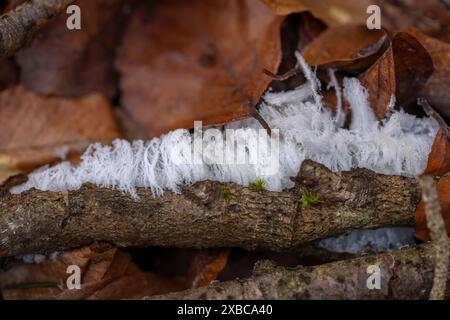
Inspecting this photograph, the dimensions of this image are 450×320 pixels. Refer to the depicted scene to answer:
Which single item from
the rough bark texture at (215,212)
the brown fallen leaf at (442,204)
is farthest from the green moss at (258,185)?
the brown fallen leaf at (442,204)

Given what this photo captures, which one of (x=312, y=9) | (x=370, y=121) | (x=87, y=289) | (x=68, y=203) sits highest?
(x=312, y=9)

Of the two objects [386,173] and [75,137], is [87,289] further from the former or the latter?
[386,173]

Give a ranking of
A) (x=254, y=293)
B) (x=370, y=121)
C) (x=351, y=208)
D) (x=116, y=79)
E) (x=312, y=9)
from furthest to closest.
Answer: (x=116, y=79) < (x=312, y=9) < (x=370, y=121) < (x=351, y=208) < (x=254, y=293)

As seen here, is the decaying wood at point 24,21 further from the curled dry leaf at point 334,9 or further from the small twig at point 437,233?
the small twig at point 437,233

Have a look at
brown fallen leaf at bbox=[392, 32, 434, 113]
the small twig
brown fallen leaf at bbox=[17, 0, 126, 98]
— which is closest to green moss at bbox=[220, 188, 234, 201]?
the small twig

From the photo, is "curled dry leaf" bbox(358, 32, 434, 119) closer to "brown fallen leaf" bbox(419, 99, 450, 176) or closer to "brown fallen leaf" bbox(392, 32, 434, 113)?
"brown fallen leaf" bbox(392, 32, 434, 113)

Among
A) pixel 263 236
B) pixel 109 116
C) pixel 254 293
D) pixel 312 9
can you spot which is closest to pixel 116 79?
pixel 109 116
